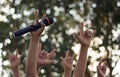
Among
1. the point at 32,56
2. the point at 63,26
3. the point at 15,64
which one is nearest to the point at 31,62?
the point at 32,56

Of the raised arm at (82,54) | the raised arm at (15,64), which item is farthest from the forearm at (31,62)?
the raised arm at (82,54)

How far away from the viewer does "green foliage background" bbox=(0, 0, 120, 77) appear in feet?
38.3

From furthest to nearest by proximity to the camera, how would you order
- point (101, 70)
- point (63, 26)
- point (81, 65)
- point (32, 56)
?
point (63, 26)
point (101, 70)
point (81, 65)
point (32, 56)

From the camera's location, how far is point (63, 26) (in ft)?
40.2

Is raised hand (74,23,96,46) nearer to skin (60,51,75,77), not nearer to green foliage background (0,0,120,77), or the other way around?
skin (60,51,75,77)

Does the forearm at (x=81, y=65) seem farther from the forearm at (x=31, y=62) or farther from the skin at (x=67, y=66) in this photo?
the forearm at (x=31, y=62)

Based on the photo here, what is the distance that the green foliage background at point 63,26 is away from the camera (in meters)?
11.7

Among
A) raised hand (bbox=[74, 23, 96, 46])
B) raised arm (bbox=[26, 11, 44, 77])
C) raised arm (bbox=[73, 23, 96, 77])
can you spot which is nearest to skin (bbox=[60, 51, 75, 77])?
raised arm (bbox=[73, 23, 96, 77])

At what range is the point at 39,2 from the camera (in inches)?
476

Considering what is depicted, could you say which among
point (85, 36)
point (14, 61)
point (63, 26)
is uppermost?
point (63, 26)

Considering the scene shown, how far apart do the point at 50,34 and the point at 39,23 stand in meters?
8.21

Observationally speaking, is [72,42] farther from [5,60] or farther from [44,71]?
[5,60]

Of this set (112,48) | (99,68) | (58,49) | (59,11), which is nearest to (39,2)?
(59,11)

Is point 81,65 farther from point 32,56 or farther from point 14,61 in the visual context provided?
point 14,61
